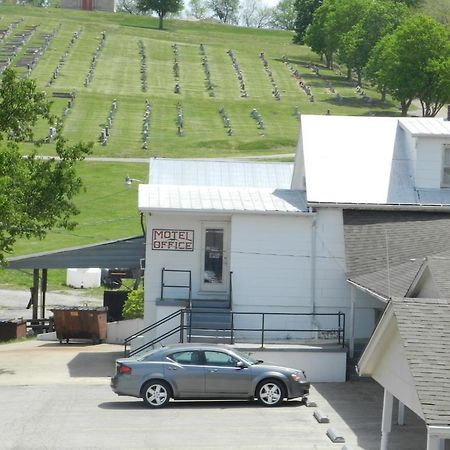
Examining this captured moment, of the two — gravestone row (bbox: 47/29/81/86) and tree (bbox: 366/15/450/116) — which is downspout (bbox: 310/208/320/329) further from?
gravestone row (bbox: 47/29/81/86)

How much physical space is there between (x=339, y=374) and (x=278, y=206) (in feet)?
16.6

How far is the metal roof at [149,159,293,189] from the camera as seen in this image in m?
38.0

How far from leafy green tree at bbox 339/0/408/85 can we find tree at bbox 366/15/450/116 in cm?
1838

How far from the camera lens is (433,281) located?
796 inches

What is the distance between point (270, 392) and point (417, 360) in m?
8.75

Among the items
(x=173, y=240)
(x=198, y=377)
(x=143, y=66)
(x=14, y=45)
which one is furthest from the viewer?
(x=14, y=45)

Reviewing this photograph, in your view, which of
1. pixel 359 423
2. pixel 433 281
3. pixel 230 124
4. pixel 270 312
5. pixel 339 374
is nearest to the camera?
pixel 433 281

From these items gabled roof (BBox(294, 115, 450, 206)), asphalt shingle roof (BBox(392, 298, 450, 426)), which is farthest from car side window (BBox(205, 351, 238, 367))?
asphalt shingle roof (BBox(392, 298, 450, 426))

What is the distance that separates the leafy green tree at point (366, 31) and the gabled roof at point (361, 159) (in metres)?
82.1

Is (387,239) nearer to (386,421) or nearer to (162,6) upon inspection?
(386,421)

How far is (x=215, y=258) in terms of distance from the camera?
3056 centimetres

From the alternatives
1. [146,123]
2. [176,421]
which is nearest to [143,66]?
[146,123]

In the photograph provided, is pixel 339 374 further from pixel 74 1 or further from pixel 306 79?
pixel 74 1

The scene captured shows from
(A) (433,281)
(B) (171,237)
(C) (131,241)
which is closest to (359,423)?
(A) (433,281)
